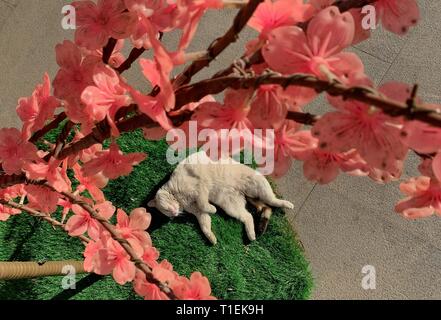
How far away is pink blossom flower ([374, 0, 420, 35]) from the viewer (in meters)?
0.52

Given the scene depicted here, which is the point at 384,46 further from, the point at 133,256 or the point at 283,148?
the point at 283,148

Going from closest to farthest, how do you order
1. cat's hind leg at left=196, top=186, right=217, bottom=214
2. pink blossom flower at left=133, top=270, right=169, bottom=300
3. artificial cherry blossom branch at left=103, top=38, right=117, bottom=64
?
artificial cherry blossom branch at left=103, top=38, right=117, bottom=64 < pink blossom flower at left=133, top=270, right=169, bottom=300 < cat's hind leg at left=196, top=186, right=217, bottom=214

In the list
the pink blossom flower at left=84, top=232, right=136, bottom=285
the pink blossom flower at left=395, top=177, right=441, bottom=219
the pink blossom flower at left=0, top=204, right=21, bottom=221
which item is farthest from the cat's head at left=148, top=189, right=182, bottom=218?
the pink blossom flower at left=395, top=177, right=441, bottom=219

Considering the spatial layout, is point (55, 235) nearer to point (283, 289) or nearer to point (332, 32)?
point (283, 289)

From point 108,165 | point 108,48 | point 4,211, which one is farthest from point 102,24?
point 4,211

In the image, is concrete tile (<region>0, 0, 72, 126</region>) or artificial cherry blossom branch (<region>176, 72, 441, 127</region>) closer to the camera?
artificial cherry blossom branch (<region>176, 72, 441, 127</region>)

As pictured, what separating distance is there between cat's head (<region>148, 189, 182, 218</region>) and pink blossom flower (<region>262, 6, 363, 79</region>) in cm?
154

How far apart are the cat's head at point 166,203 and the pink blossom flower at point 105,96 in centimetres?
Answer: 136

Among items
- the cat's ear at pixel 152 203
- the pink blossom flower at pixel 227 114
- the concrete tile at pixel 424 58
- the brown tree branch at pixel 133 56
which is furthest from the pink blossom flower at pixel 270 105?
the concrete tile at pixel 424 58

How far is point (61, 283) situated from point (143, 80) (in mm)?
958

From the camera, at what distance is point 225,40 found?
19.6 inches

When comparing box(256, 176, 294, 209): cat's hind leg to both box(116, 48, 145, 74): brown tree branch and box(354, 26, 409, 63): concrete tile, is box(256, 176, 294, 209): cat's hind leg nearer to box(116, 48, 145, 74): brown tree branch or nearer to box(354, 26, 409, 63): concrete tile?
box(354, 26, 409, 63): concrete tile

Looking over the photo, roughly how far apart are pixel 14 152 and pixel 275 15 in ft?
1.67
